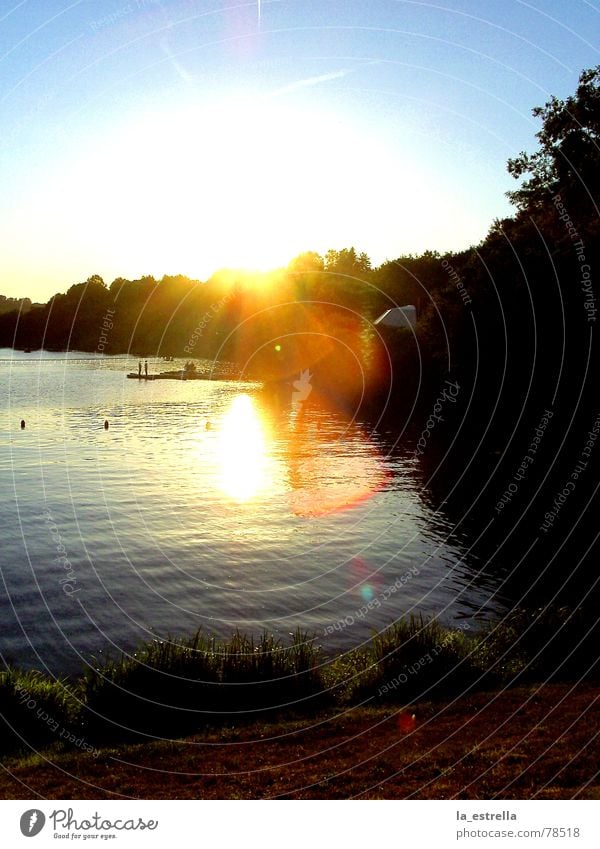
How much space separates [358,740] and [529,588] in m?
19.9

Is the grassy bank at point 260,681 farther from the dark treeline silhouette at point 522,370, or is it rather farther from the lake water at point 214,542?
the dark treeline silhouette at point 522,370

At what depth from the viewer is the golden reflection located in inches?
2303

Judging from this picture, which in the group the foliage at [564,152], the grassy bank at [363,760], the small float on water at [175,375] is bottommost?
the grassy bank at [363,760]

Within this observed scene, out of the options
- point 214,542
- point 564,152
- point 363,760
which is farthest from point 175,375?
point 363,760

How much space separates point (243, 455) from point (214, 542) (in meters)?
31.7

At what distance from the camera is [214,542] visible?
1667 inches

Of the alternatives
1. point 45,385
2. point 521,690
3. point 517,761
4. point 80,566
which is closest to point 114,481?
point 80,566

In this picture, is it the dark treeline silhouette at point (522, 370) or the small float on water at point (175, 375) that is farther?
the small float on water at point (175, 375)

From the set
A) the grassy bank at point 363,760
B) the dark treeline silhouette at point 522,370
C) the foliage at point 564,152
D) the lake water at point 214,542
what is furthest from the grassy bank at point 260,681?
the foliage at point 564,152

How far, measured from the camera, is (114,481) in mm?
59625

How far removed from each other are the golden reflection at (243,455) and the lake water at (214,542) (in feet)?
0.78

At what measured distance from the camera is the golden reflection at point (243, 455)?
192 ft

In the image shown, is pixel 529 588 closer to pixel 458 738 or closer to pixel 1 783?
pixel 458 738

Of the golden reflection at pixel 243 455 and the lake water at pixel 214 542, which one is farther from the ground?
the golden reflection at pixel 243 455
